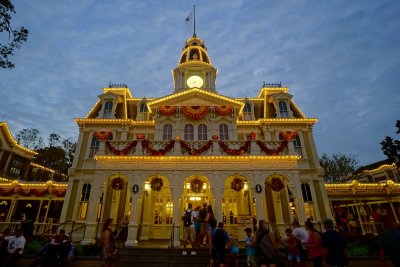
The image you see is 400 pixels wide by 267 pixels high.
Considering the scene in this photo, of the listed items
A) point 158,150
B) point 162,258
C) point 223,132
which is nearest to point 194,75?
point 223,132

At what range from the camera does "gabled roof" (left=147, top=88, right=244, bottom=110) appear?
1969 centimetres

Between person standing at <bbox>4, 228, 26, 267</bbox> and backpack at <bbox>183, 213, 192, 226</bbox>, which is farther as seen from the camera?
backpack at <bbox>183, 213, 192, 226</bbox>

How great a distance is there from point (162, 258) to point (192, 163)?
605 centimetres

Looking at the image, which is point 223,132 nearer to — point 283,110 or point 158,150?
point 158,150

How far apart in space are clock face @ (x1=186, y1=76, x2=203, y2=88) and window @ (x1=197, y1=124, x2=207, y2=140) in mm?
5721

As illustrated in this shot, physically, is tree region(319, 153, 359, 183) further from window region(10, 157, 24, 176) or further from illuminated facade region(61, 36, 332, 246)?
window region(10, 157, 24, 176)

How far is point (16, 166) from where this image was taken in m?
29.9

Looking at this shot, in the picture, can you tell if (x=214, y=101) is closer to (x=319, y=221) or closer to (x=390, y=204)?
(x=319, y=221)

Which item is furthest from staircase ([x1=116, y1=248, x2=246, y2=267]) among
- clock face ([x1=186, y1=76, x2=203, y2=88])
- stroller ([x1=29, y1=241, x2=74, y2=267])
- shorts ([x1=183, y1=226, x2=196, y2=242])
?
clock face ([x1=186, y1=76, x2=203, y2=88])

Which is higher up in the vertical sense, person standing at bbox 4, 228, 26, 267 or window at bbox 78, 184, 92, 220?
window at bbox 78, 184, 92, 220

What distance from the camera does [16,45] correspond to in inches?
415

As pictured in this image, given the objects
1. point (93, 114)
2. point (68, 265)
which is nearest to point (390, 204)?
point (68, 265)

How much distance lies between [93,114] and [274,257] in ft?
67.5

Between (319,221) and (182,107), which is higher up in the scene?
(182,107)
